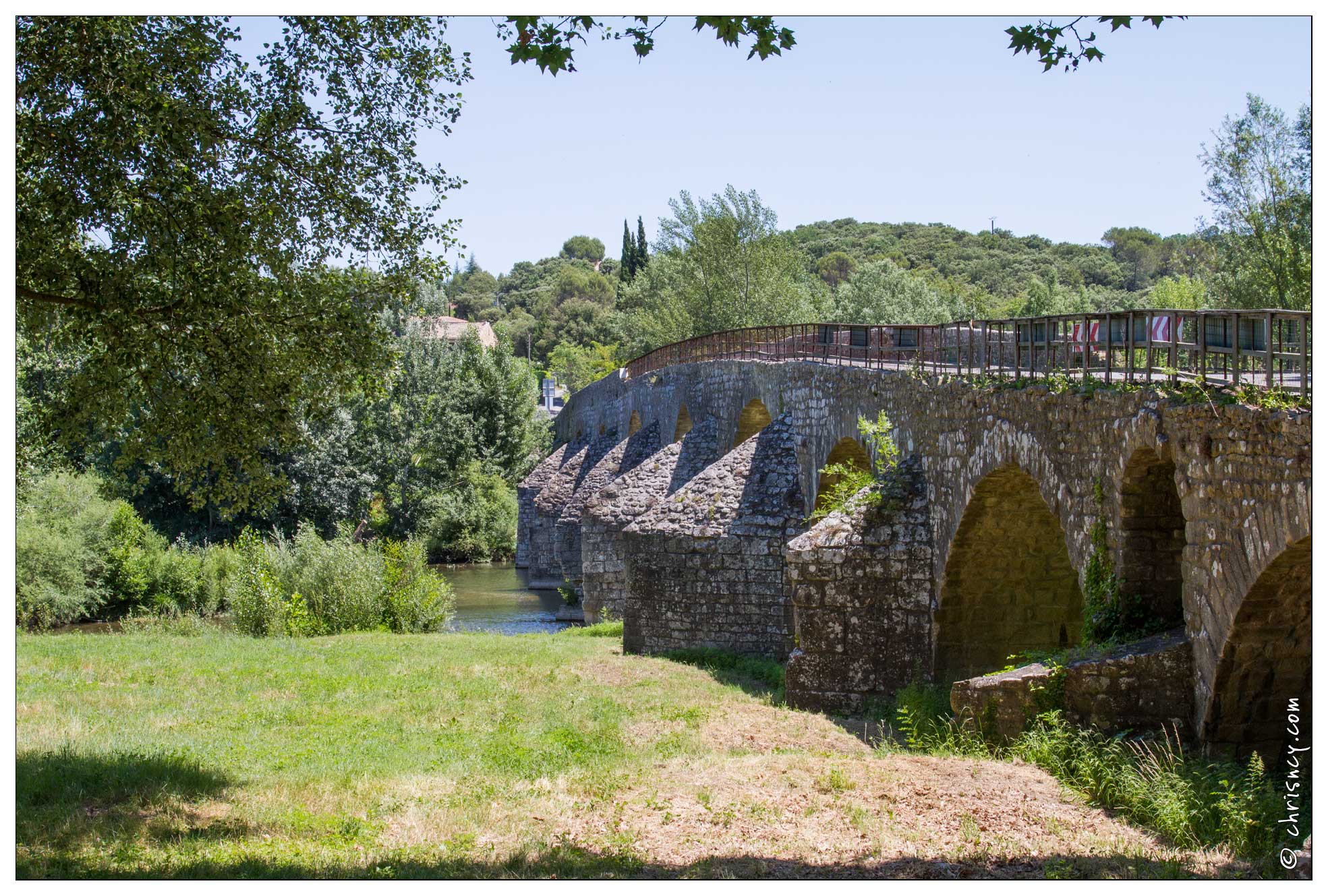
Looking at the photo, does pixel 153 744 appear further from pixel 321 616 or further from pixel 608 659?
pixel 321 616

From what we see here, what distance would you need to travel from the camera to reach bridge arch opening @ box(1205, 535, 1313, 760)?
6410 mm

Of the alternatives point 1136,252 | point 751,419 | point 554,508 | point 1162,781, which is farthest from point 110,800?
point 1136,252

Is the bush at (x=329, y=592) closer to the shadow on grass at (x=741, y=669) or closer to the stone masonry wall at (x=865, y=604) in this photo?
the shadow on grass at (x=741, y=669)

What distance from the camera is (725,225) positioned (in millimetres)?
43781

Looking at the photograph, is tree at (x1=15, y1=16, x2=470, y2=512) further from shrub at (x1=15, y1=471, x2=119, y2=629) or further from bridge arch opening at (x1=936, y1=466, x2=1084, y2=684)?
shrub at (x1=15, y1=471, x2=119, y2=629)

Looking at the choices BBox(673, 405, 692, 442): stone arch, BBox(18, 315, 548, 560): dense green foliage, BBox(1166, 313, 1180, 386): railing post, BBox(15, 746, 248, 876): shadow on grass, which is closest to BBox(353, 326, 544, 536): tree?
BBox(18, 315, 548, 560): dense green foliage

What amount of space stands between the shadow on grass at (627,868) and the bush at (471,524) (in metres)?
33.4

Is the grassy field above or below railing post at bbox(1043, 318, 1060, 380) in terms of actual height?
below

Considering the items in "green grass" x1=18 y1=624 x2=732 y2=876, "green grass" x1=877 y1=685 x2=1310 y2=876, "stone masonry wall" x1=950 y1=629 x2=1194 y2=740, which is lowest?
"green grass" x1=18 y1=624 x2=732 y2=876

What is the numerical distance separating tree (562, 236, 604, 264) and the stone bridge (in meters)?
141

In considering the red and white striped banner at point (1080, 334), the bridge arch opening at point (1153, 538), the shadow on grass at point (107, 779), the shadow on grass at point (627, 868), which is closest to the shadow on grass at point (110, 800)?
the shadow on grass at point (107, 779)

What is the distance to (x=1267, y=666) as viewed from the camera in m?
6.96

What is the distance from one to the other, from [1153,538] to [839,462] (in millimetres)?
7887

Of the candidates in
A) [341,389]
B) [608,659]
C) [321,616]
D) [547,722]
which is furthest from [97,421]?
[321,616]
